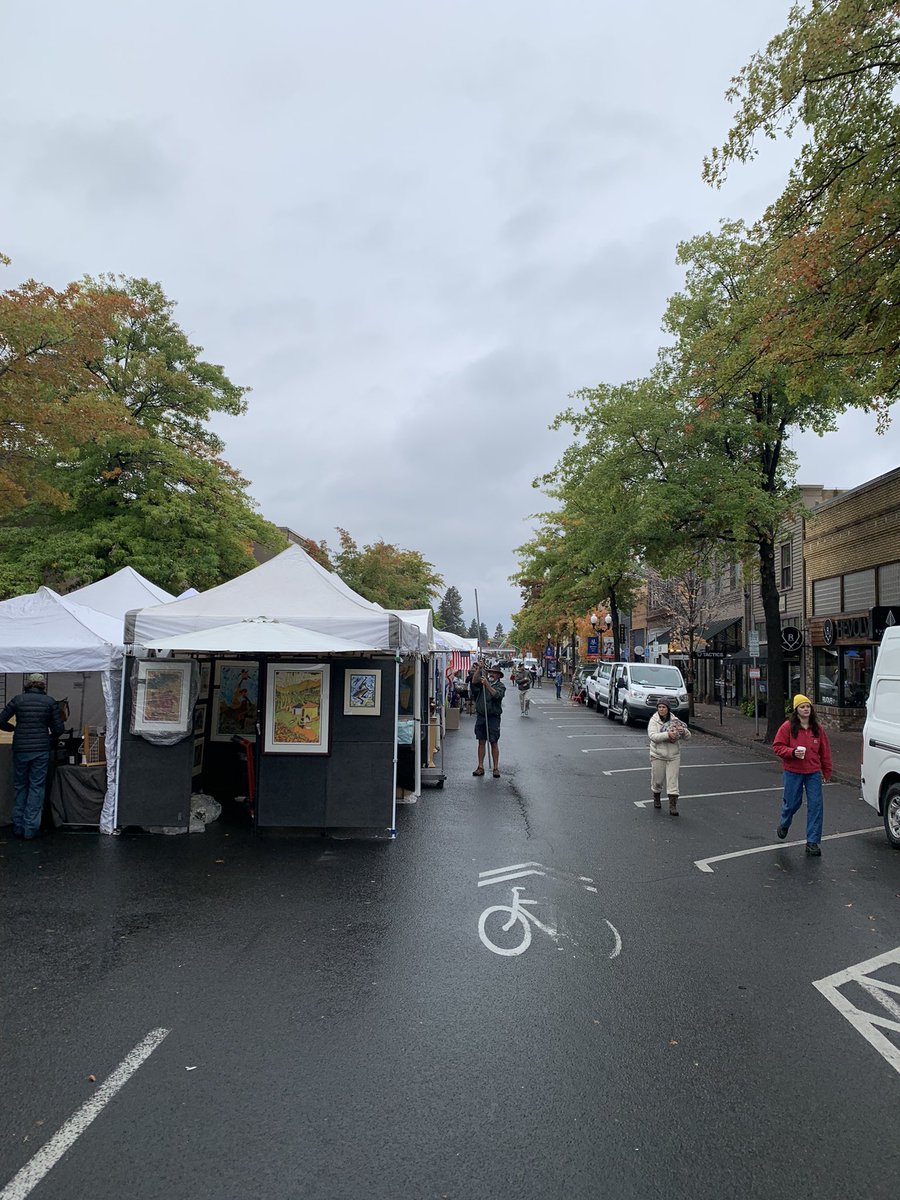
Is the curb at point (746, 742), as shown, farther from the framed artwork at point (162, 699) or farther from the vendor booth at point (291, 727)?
the framed artwork at point (162, 699)

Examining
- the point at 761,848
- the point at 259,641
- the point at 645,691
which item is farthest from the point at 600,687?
the point at 259,641

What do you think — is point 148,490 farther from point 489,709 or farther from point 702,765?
point 702,765

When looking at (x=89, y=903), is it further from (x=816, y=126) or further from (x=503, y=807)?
(x=816, y=126)

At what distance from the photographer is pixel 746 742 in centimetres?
2081

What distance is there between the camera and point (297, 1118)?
3438 millimetres

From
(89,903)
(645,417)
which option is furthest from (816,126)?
(89,903)

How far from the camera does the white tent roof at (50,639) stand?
30.6 feet

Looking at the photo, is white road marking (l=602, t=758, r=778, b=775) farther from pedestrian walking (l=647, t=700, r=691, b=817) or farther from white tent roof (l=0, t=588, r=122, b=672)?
white tent roof (l=0, t=588, r=122, b=672)

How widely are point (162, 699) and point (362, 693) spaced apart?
7.78 ft

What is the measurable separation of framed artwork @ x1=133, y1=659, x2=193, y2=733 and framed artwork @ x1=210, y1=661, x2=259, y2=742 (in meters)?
2.15

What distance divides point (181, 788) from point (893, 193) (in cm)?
1086

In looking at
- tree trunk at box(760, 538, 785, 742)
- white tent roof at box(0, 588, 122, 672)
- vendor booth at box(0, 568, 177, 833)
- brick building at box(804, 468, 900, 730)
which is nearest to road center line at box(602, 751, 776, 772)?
tree trunk at box(760, 538, 785, 742)

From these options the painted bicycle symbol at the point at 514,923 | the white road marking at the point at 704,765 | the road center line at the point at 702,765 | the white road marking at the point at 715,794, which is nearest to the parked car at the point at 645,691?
the white road marking at the point at 704,765

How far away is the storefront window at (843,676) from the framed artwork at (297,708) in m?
19.1
